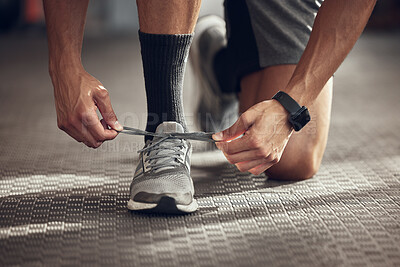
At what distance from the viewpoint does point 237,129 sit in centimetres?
78

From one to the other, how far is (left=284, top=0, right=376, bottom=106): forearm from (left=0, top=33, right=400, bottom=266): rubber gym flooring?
0.68 ft

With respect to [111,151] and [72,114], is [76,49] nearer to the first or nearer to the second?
[72,114]

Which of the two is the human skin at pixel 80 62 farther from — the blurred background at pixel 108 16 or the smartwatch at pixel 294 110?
the blurred background at pixel 108 16

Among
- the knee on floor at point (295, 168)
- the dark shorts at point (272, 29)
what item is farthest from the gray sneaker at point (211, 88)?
the knee on floor at point (295, 168)

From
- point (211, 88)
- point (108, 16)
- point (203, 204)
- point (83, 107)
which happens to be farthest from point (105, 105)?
point (108, 16)

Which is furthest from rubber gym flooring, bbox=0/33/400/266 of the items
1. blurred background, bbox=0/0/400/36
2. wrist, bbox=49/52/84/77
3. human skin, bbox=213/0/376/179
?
blurred background, bbox=0/0/400/36

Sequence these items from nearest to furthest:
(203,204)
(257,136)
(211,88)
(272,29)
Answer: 1. (257,136)
2. (203,204)
3. (272,29)
4. (211,88)

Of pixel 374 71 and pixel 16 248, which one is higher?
pixel 16 248

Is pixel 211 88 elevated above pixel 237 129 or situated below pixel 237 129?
below

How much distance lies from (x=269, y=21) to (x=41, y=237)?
0.66 metres

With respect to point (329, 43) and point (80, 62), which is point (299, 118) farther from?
point (80, 62)

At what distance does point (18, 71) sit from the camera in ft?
7.55

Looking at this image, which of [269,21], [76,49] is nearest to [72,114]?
[76,49]

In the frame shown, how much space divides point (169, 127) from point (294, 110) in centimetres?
22
